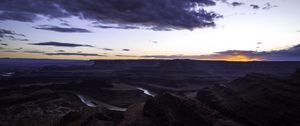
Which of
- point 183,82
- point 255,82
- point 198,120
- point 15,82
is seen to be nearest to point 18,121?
point 198,120

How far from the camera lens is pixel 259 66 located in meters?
140

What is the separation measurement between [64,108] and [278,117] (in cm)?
3396

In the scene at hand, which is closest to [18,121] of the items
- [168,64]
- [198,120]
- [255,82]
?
[198,120]

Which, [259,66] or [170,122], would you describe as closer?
[170,122]

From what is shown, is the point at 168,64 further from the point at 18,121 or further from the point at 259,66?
the point at 18,121

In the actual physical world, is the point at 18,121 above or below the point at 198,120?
below

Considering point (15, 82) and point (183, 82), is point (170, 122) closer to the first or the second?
point (183, 82)

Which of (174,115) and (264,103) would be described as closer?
(174,115)

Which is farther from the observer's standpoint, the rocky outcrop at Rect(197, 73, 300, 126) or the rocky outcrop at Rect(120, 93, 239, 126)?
the rocky outcrop at Rect(197, 73, 300, 126)

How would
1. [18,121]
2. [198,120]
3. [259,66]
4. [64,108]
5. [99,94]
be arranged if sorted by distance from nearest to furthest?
[198,120] → [18,121] → [64,108] → [99,94] → [259,66]

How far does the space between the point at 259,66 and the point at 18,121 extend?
441 feet

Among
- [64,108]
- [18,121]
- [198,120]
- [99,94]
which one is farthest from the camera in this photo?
[99,94]

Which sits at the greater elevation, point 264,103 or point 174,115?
point 264,103

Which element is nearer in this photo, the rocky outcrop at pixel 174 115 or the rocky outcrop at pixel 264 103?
the rocky outcrop at pixel 174 115
